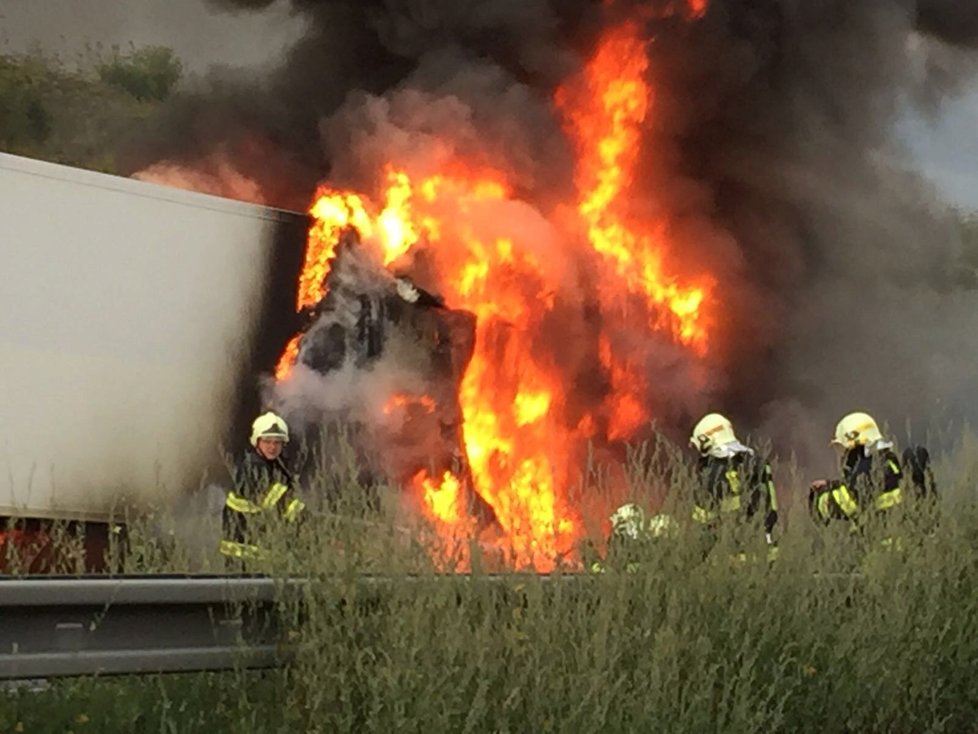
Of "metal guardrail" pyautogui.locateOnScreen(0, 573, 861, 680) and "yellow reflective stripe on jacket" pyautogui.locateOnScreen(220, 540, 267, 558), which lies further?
"yellow reflective stripe on jacket" pyautogui.locateOnScreen(220, 540, 267, 558)

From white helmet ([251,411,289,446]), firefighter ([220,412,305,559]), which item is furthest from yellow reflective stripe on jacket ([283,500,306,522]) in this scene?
white helmet ([251,411,289,446])

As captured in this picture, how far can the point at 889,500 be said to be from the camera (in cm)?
688

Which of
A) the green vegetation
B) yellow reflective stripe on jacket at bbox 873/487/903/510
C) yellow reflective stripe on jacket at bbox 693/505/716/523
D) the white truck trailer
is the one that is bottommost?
yellow reflective stripe on jacket at bbox 693/505/716/523

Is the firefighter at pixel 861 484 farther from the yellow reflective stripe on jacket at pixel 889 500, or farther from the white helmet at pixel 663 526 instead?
the white helmet at pixel 663 526

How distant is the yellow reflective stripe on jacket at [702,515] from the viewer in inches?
218

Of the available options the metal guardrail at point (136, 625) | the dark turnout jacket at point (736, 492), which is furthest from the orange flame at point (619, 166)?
the metal guardrail at point (136, 625)

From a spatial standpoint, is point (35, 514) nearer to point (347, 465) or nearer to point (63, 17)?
point (347, 465)

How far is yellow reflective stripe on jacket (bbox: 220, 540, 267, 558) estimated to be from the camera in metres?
4.69

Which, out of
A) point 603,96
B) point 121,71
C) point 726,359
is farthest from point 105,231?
point 726,359

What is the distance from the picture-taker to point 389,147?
13.3 metres

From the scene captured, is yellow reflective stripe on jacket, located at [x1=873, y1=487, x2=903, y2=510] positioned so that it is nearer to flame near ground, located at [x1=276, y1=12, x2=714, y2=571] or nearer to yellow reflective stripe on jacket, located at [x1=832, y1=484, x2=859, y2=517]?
yellow reflective stripe on jacket, located at [x1=832, y1=484, x2=859, y2=517]

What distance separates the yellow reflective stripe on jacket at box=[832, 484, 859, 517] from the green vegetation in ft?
24.9

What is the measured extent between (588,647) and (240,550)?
1420mm

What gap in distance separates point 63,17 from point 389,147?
3192 millimetres
